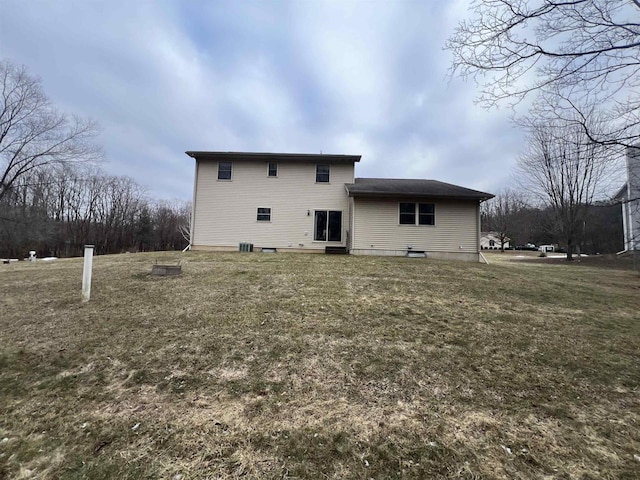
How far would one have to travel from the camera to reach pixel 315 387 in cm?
325

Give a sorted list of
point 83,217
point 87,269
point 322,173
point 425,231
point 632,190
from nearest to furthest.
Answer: point 87,269, point 632,190, point 425,231, point 322,173, point 83,217

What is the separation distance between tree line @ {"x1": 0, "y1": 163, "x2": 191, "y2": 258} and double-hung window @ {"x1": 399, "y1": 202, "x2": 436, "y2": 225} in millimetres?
27595

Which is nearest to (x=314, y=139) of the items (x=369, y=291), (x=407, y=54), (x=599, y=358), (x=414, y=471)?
(x=407, y=54)

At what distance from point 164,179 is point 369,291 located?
45.8 metres

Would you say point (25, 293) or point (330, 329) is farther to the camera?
point (25, 293)

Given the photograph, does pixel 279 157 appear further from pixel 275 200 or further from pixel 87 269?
pixel 87 269

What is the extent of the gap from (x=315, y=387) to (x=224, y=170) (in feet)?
47.3

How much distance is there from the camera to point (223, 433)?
251 cm

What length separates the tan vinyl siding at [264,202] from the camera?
15.3 metres

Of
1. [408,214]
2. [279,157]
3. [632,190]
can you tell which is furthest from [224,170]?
[632,190]

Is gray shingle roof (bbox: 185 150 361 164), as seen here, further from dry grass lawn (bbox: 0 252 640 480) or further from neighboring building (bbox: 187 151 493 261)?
dry grass lawn (bbox: 0 252 640 480)

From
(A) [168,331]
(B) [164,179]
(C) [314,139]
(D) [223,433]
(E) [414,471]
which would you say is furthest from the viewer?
(B) [164,179]

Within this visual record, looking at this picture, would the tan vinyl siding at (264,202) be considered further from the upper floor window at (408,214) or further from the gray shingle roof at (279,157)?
the upper floor window at (408,214)

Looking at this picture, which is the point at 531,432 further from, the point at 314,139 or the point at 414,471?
the point at 314,139
